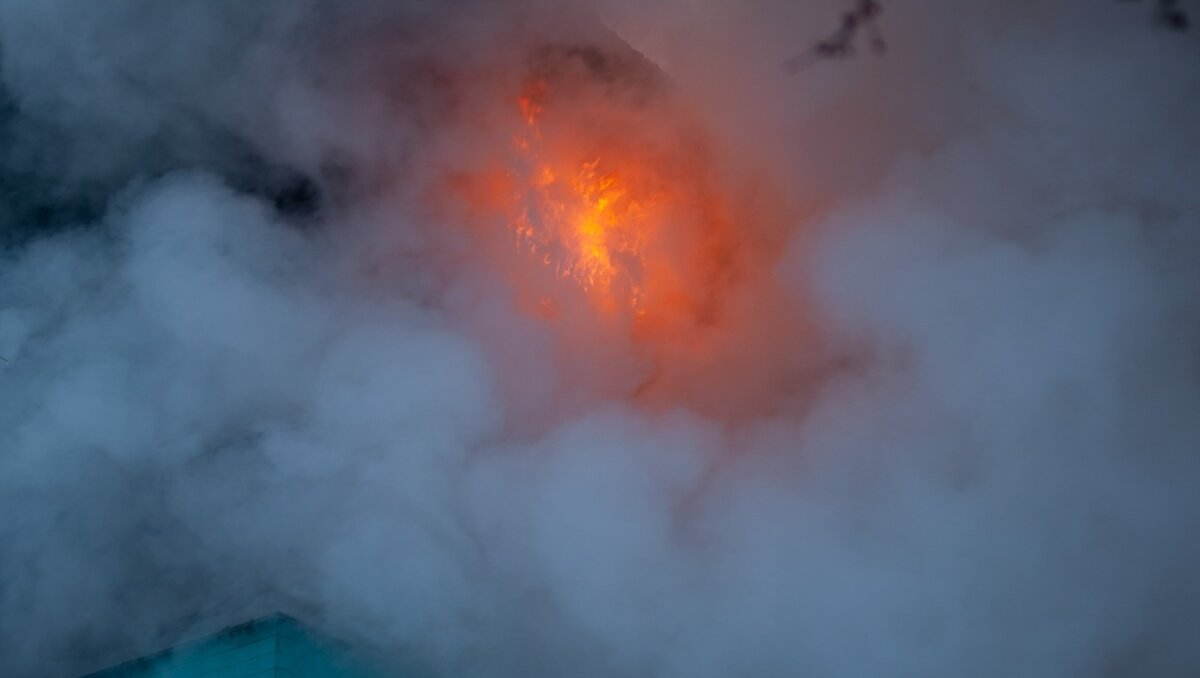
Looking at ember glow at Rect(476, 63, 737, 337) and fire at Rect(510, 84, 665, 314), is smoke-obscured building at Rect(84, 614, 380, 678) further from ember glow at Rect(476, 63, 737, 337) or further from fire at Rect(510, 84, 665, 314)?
fire at Rect(510, 84, 665, 314)

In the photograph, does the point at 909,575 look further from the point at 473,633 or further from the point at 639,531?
the point at 473,633

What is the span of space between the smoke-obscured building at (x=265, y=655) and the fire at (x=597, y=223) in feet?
8.73

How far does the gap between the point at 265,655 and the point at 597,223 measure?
3.23 m

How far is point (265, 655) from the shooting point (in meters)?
6.88

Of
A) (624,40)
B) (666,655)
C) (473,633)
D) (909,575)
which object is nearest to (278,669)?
(473,633)

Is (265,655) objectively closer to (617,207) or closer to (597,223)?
(597,223)

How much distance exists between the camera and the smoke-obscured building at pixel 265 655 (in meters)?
6.87

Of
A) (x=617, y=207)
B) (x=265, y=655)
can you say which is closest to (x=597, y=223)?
(x=617, y=207)

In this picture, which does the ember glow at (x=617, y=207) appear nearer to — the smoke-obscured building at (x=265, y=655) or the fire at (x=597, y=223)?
the fire at (x=597, y=223)

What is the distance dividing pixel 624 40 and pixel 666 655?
12.7 ft

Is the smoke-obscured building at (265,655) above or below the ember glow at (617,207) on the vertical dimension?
below

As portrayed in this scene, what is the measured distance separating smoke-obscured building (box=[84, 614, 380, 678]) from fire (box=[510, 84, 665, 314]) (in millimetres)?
2660

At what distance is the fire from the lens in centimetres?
761

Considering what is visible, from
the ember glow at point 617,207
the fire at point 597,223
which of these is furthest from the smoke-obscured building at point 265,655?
the fire at point 597,223
